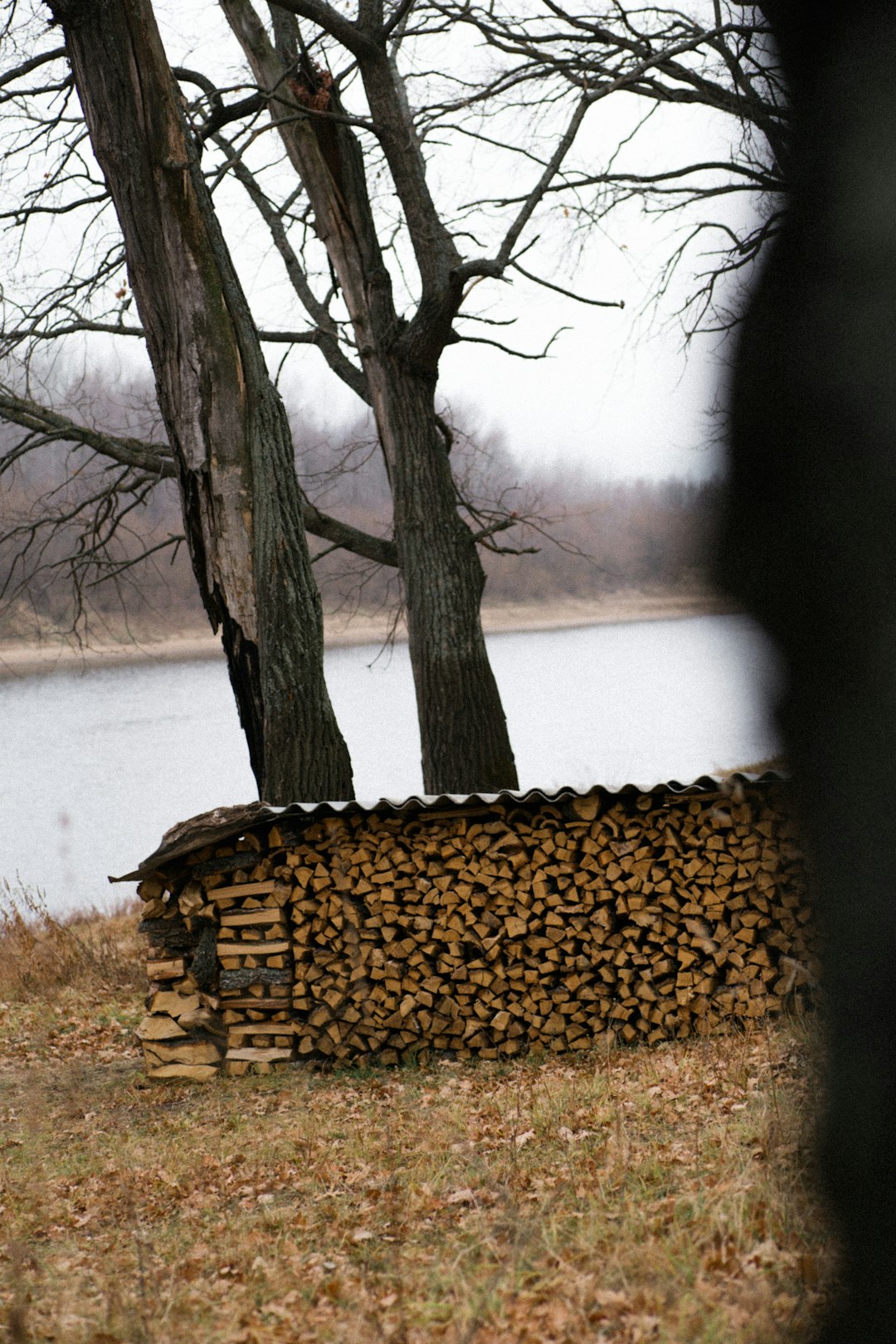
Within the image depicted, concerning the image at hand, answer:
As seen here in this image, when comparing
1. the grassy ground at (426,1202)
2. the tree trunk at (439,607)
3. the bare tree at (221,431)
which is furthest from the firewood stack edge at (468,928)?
the tree trunk at (439,607)

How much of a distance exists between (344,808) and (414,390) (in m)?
4.36

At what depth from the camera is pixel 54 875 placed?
53.3 ft

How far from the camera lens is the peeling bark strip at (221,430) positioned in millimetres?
7117

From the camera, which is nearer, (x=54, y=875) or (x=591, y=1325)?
(x=591, y=1325)

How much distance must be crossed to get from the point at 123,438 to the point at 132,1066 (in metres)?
5.64

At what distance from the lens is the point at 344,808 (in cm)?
609

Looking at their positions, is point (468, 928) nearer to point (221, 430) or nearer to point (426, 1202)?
point (426, 1202)

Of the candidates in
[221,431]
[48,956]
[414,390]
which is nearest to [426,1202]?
[221,431]

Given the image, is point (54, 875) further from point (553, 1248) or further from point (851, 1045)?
point (851, 1045)

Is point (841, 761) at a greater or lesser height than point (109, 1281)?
greater

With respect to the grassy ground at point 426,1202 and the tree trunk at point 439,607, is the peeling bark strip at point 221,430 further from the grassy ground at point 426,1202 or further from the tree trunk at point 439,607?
the grassy ground at point 426,1202

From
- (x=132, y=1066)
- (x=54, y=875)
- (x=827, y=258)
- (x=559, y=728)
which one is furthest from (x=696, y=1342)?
(x=559, y=728)

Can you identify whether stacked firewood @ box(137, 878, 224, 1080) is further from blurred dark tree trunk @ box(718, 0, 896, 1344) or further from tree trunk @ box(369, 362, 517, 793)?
blurred dark tree trunk @ box(718, 0, 896, 1344)

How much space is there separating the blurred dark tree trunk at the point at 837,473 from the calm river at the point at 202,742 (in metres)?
11.0
